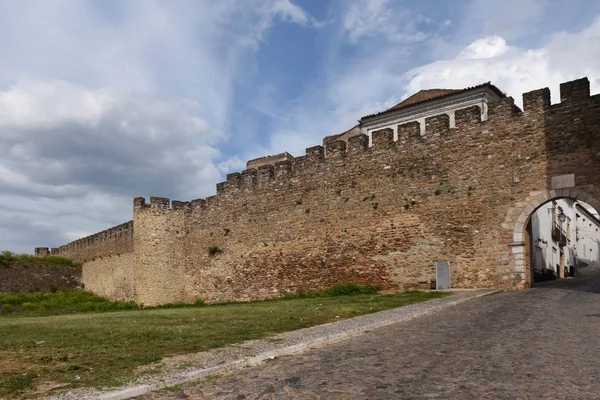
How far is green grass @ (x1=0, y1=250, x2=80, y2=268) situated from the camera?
30.5 meters

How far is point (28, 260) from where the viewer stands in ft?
105

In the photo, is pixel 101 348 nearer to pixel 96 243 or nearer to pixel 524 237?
pixel 524 237

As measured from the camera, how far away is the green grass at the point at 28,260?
100 ft

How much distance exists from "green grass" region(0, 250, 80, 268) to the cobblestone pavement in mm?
28611

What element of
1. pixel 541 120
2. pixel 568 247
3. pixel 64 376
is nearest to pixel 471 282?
pixel 541 120

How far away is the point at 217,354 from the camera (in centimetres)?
607

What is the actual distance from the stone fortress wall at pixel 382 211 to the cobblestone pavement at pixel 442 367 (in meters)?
6.83

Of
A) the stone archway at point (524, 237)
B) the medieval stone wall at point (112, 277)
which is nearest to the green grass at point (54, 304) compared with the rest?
the medieval stone wall at point (112, 277)

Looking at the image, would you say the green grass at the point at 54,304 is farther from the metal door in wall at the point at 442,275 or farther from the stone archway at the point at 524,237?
the stone archway at the point at 524,237

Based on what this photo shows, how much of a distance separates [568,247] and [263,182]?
18.8 metres

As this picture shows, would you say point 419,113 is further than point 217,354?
Yes

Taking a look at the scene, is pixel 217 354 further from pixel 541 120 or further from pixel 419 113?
pixel 419 113

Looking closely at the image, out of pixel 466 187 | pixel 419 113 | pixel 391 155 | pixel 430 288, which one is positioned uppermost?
pixel 419 113

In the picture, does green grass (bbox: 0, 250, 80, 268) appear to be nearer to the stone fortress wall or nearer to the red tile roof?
the stone fortress wall
